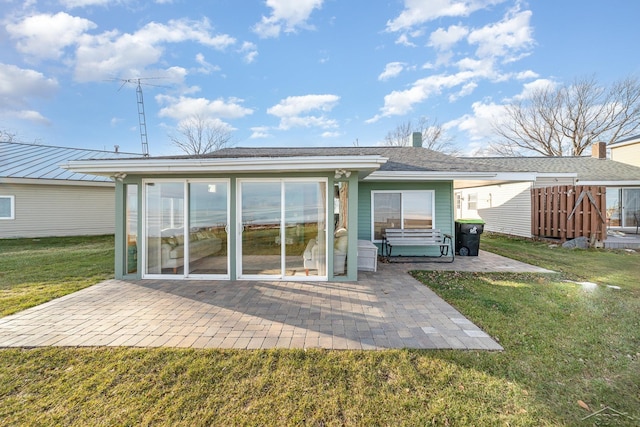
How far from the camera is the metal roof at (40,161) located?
1178 cm

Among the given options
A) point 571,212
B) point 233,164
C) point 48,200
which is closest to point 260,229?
point 233,164

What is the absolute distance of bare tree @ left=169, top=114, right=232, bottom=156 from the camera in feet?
86.1

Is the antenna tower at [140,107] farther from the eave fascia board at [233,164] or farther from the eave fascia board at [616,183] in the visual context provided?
the eave fascia board at [616,183]

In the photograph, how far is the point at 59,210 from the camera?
1222 centimetres

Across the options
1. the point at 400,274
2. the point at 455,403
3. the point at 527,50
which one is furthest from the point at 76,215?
the point at 527,50

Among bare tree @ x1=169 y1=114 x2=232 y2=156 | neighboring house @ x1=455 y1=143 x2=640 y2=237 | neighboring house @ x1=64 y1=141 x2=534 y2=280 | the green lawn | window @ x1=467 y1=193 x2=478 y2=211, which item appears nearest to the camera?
the green lawn

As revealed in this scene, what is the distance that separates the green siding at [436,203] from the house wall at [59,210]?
12.6 metres

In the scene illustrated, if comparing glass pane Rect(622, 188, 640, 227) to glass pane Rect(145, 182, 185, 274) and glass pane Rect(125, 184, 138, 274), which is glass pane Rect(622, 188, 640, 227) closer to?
glass pane Rect(145, 182, 185, 274)

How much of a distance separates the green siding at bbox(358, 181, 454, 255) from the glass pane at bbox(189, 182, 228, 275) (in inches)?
165

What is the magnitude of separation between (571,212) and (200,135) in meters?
28.7

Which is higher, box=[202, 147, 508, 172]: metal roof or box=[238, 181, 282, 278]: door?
box=[202, 147, 508, 172]: metal roof

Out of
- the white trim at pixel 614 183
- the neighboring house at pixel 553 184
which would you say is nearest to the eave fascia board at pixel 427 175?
the neighboring house at pixel 553 184

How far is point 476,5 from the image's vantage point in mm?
8664

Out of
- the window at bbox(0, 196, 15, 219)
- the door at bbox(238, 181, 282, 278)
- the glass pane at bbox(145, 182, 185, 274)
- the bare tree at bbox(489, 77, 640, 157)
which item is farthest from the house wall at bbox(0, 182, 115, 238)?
the bare tree at bbox(489, 77, 640, 157)
